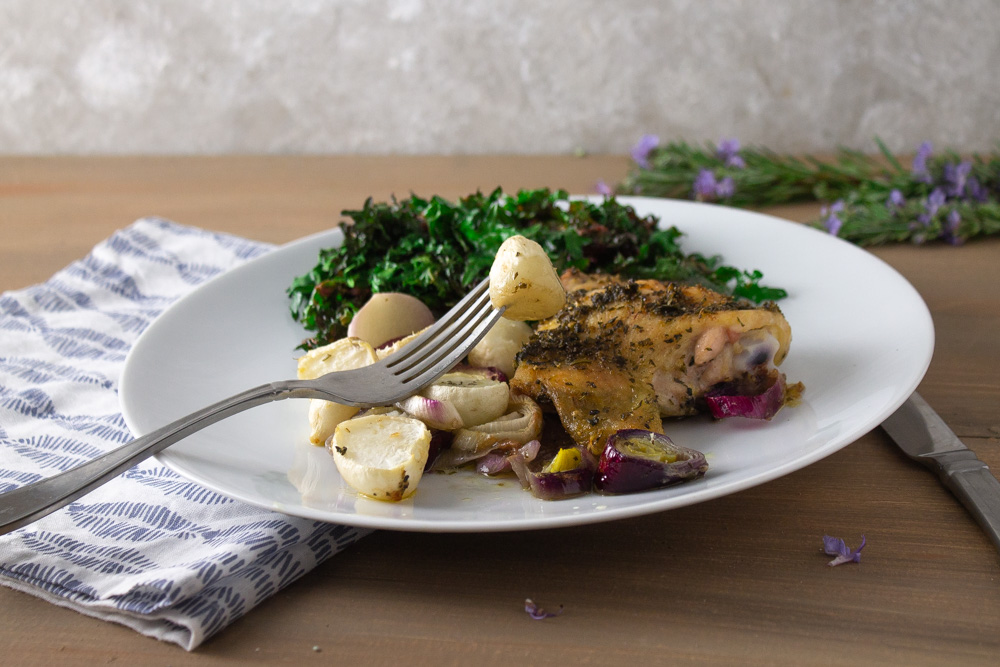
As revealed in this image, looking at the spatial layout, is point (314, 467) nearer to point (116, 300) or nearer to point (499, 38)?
point (116, 300)

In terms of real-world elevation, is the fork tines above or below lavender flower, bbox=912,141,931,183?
above

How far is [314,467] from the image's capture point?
1.89 metres

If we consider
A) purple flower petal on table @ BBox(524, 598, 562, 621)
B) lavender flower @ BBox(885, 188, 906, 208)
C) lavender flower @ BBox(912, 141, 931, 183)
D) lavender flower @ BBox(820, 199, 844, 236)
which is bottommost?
lavender flower @ BBox(820, 199, 844, 236)

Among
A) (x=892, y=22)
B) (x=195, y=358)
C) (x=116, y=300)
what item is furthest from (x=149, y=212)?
(x=892, y=22)

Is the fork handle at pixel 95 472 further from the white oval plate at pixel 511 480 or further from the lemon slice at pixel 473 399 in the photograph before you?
the lemon slice at pixel 473 399

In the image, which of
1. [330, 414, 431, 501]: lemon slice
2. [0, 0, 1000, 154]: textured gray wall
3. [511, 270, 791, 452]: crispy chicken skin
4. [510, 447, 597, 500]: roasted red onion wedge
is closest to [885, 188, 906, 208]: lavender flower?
[0, 0, 1000, 154]: textured gray wall

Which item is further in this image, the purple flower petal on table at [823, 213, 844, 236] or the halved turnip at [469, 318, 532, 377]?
the purple flower petal on table at [823, 213, 844, 236]

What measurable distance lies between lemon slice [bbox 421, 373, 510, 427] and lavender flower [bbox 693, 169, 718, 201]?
2.49 metres

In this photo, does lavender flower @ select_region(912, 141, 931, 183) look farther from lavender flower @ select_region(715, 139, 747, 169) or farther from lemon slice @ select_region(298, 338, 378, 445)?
lemon slice @ select_region(298, 338, 378, 445)

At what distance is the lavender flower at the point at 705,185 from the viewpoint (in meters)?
4.14

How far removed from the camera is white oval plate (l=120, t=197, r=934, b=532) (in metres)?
1.63

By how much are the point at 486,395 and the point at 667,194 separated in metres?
2.67

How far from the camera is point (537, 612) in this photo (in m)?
1.56

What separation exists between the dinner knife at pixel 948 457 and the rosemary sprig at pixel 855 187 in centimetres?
154
